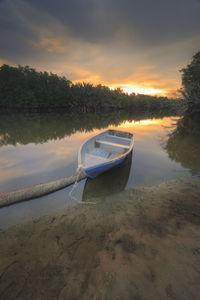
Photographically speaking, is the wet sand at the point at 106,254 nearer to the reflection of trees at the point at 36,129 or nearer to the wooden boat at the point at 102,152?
the wooden boat at the point at 102,152

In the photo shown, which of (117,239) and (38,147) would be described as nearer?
(117,239)

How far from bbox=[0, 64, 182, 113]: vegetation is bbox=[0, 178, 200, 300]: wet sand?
29661 millimetres

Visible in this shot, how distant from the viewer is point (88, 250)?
2.70 m

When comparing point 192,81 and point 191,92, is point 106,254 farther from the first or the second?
point 192,81

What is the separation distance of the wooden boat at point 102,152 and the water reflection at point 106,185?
0.82 meters

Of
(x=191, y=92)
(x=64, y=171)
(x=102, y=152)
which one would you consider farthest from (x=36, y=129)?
(x=191, y=92)

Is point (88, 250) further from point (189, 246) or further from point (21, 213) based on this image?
point (21, 213)

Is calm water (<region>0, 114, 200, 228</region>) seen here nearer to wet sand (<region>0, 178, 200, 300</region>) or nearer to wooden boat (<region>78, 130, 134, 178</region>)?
wet sand (<region>0, 178, 200, 300</region>)

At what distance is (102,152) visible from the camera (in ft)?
25.5

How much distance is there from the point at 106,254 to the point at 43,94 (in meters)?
54.0

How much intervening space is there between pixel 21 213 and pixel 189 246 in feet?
15.9

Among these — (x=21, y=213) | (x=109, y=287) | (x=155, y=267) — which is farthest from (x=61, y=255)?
(x=21, y=213)

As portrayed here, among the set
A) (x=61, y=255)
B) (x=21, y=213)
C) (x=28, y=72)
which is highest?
(x=28, y=72)

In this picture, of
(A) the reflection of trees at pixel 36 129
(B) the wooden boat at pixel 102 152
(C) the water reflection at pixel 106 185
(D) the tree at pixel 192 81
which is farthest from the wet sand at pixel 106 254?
(D) the tree at pixel 192 81
